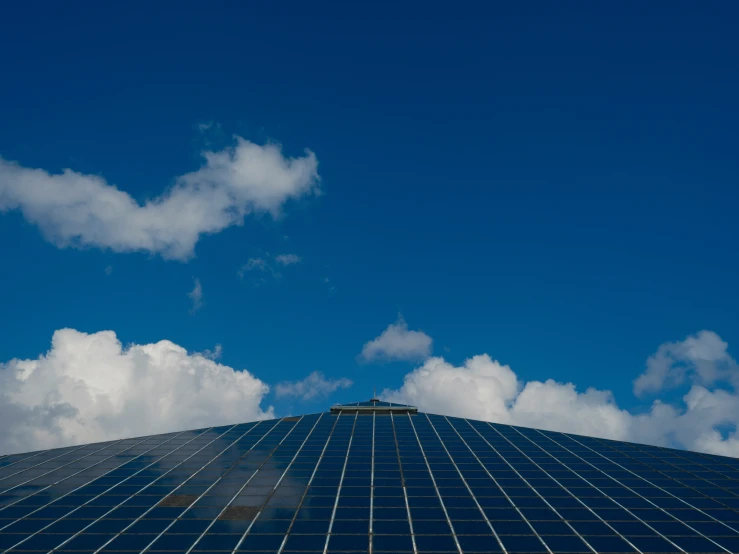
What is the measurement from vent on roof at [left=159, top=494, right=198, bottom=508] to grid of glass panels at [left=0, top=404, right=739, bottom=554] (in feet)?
0.47

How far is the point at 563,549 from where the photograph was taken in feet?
99.8

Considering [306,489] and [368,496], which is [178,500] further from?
[368,496]

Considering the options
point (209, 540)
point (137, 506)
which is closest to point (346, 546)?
point (209, 540)

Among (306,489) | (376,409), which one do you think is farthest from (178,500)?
(376,409)

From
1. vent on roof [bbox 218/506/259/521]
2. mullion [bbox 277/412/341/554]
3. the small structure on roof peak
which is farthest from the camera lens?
the small structure on roof peak

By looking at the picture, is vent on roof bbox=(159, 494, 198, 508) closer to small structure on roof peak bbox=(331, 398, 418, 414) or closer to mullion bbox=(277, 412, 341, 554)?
mullion bbox=(277, 412, 341, 554)

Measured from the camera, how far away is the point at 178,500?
3722 centimetres

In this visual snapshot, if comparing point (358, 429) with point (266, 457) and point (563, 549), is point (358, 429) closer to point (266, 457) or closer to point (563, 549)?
point (266, 457)

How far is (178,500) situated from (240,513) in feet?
18.1

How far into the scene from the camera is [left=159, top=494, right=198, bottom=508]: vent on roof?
3631cm

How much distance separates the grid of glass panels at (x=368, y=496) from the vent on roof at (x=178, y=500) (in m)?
0.14

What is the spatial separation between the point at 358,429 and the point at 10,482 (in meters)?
32.0

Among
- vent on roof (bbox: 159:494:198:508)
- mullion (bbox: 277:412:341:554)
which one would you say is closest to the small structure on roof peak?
mullion (bbox: 277:412:341:554)

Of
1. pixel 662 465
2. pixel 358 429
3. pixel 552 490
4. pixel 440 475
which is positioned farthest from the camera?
pixel 358 429
